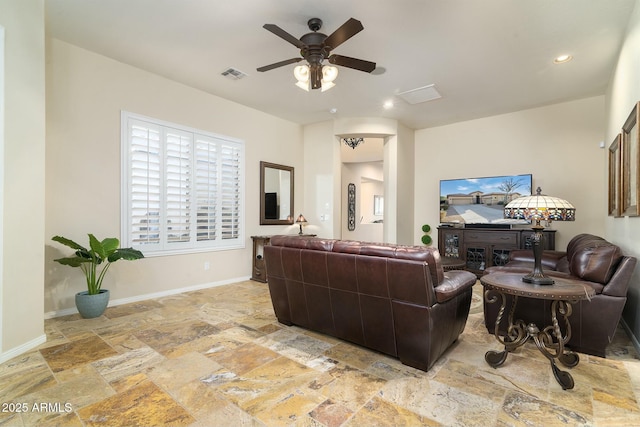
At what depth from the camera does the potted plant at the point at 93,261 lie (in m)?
3.09

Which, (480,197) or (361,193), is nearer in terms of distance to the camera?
(480,197)

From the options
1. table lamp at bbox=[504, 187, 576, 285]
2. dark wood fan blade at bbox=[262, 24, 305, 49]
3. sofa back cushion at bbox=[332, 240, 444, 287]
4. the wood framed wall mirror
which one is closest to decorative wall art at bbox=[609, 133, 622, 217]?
table lamp at bbox=[504, 187, 576, 285]

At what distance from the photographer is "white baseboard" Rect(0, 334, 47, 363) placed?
2.28 m

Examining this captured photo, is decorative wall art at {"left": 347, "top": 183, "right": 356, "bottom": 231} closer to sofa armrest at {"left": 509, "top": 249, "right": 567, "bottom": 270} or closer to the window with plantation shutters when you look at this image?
the window with plantation shutters

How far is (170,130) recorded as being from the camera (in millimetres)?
4207

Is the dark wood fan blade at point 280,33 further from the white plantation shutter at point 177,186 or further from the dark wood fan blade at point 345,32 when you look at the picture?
the white plantation shutter at point 177,186

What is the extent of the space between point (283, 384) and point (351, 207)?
7.15 meters

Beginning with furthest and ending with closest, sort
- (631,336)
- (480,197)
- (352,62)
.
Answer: (480,197)
(352,62)
(631,336)

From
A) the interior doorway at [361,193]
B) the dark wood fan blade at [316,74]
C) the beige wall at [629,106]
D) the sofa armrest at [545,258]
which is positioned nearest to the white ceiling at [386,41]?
the beige wall at [629,106]

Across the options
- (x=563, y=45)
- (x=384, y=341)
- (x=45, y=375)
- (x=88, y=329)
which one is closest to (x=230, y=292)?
(x=88, y=329)

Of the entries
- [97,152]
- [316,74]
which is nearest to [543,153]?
[316,74]

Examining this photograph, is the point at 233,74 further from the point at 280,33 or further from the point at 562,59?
the point at 562,59

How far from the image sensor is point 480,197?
5.53 metres

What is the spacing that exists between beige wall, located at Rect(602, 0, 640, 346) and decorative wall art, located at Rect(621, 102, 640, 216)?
0.38ft
